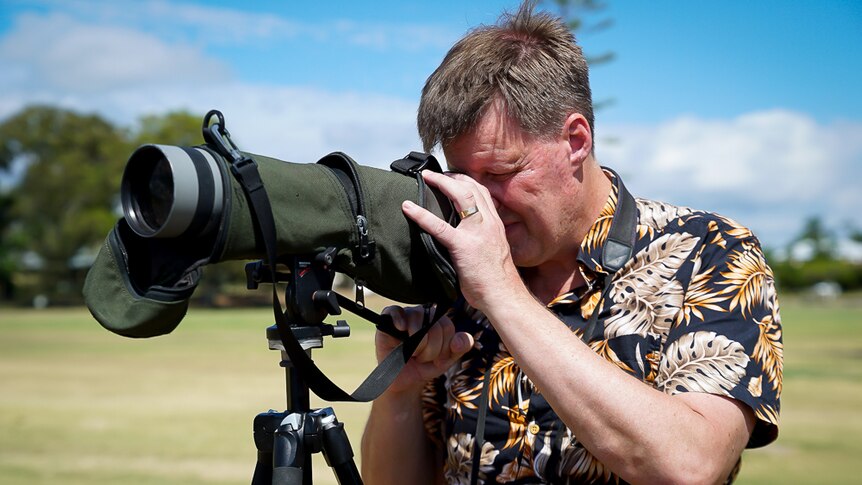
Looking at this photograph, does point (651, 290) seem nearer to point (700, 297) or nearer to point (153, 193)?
point (700, 297)

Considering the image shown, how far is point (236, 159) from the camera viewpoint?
6.54 ft

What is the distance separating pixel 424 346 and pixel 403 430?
0.39m

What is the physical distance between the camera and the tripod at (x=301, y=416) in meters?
2.15

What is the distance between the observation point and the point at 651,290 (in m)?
2.55

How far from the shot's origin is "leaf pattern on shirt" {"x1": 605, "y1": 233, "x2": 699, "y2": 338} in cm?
251

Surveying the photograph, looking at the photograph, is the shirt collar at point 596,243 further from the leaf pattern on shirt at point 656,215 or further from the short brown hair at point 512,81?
the short brown hair at point 512,81

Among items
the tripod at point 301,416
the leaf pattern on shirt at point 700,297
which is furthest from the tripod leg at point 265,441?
the leaf pattern on shirt at point 700,297

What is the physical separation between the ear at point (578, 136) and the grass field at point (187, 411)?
15.2 feet

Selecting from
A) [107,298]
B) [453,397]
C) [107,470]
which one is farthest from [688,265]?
[107,470]

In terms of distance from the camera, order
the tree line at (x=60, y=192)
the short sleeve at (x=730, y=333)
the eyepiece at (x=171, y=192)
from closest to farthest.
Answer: the eyepiece at (x=171, y=192)
the short sleeve at (x=730, y=333)
the tree line at (x=60, y=192)

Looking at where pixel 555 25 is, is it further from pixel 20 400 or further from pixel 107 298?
pixel 20 400

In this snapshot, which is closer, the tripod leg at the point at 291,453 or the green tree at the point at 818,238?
the tripod leg at the point at 291,453

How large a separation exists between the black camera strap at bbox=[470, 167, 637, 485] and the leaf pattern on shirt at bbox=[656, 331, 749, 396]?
0.87 feet

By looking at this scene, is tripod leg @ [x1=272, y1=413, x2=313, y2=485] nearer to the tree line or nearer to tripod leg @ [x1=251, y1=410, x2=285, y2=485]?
tripod leg @ [x1=251, y1=410, x2=285, y2=485]
